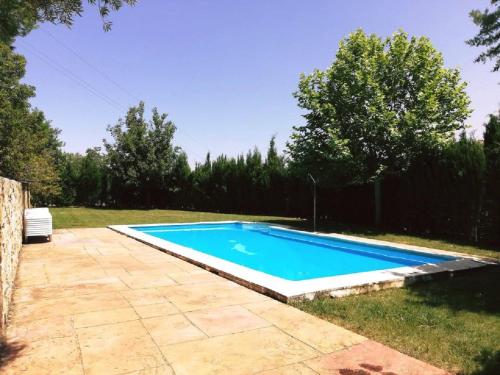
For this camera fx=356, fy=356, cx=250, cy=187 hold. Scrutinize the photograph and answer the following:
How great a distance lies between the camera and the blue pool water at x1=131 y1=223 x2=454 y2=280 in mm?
9492

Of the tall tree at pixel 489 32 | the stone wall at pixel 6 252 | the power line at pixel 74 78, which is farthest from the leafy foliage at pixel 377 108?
the power line at pixel 74 78

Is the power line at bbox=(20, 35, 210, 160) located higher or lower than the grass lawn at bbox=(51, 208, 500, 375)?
higher

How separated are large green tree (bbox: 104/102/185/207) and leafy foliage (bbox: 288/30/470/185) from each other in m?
15.5

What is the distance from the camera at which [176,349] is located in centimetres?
354

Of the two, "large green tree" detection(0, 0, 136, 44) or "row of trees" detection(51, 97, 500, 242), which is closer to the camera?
"large green tree" detection(0, 0, 136, 44)

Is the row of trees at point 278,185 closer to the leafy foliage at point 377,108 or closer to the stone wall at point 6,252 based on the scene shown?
the leafy foliage at point 377,108

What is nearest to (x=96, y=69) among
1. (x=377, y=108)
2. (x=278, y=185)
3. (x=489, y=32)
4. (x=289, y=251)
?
(x=278, y=185)

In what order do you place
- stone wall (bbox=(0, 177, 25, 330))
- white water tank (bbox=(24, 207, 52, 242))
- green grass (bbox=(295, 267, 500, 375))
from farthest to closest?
white water tank (bbox=(24, 207, 52, 242)), stone wall (bbox=(0, 177, 25, 330)), green grass (bbox=(295, 267, 500, 375))

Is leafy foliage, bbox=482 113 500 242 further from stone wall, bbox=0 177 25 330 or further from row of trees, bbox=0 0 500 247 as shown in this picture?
stone wall, bbox=0 177 25 330

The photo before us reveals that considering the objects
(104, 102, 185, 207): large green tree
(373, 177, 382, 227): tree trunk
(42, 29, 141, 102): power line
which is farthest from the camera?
(104, 102, 185, 207): large green tree

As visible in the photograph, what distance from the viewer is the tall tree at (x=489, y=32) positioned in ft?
18.0

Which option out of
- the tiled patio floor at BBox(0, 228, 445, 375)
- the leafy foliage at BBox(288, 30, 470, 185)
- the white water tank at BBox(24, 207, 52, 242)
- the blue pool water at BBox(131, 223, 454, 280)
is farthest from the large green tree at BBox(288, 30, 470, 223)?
the white water tank at BBox(24, 207, 52, 242)

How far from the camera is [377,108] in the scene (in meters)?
14.2

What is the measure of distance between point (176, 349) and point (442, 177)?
492 inches
